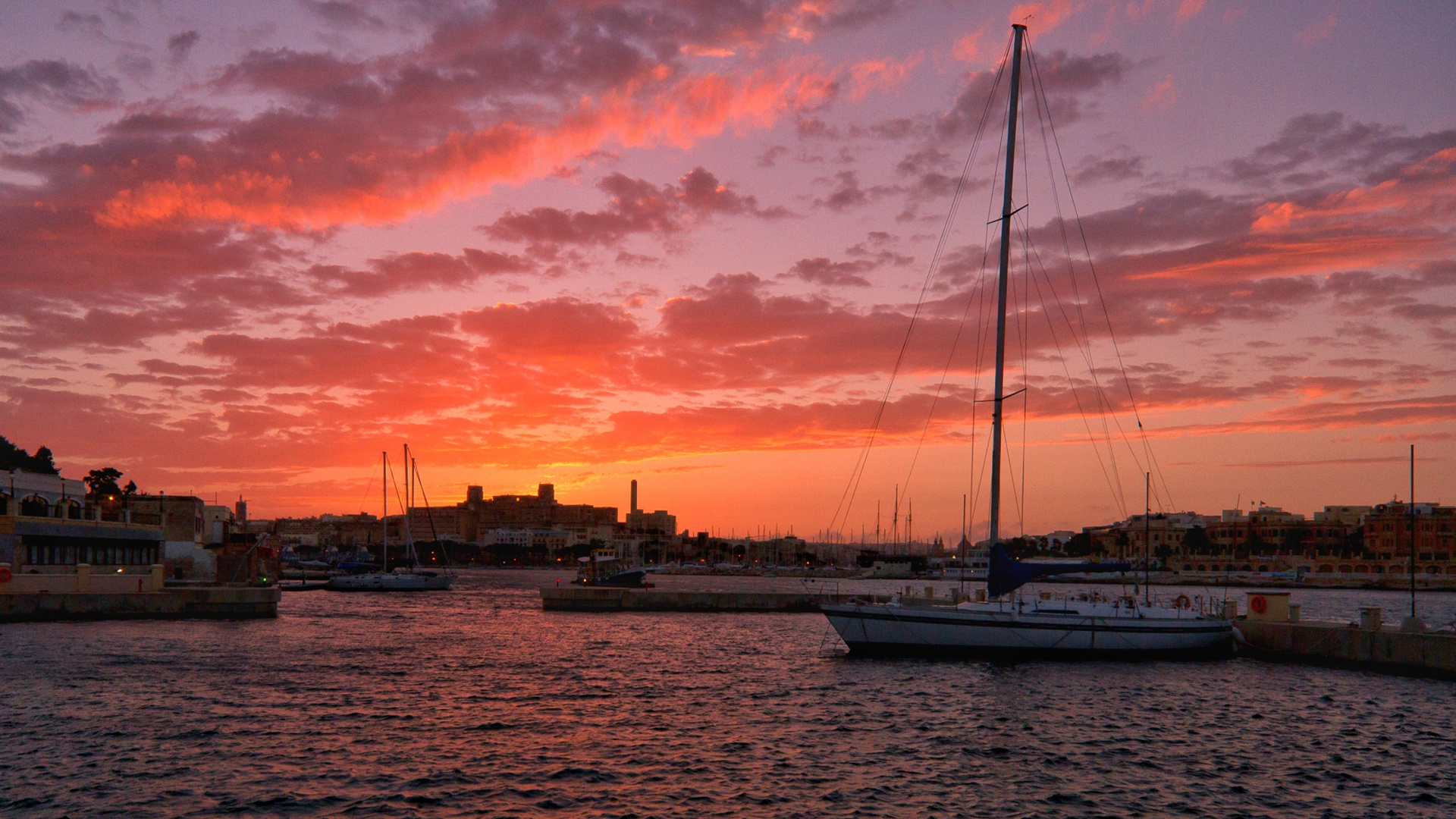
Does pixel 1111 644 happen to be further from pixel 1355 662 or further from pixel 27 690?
pixel 27 690

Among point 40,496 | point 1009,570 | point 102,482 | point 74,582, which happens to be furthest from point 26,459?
point 1009,570

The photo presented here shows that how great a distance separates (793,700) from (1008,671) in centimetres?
1242

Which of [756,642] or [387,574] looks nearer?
[756,642]

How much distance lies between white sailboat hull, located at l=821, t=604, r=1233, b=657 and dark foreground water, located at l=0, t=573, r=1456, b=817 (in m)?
1.27

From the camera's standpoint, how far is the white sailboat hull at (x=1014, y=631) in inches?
1731

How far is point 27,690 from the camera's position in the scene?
109ft

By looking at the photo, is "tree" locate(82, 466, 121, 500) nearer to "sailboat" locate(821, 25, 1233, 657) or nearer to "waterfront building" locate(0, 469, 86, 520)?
"waterfront building" locate(0, 469, 86, 520)

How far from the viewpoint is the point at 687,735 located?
95.0 ft

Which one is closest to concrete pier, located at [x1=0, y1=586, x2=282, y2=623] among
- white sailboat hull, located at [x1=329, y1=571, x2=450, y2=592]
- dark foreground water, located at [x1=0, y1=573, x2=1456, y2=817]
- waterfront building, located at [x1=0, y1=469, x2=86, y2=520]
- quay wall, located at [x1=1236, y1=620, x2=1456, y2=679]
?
dark foreground water, located at [x1=0, y1=573, x2=1456, y2=817]

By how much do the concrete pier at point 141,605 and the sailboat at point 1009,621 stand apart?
4316 cm

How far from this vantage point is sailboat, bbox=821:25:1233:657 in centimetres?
4406

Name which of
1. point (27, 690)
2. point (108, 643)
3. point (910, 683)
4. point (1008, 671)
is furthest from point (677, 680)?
point (108, 643)

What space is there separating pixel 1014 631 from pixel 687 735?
20.8 m

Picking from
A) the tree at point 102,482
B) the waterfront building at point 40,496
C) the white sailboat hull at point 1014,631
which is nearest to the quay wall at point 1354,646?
the white sailboat hull at point 1014,631
